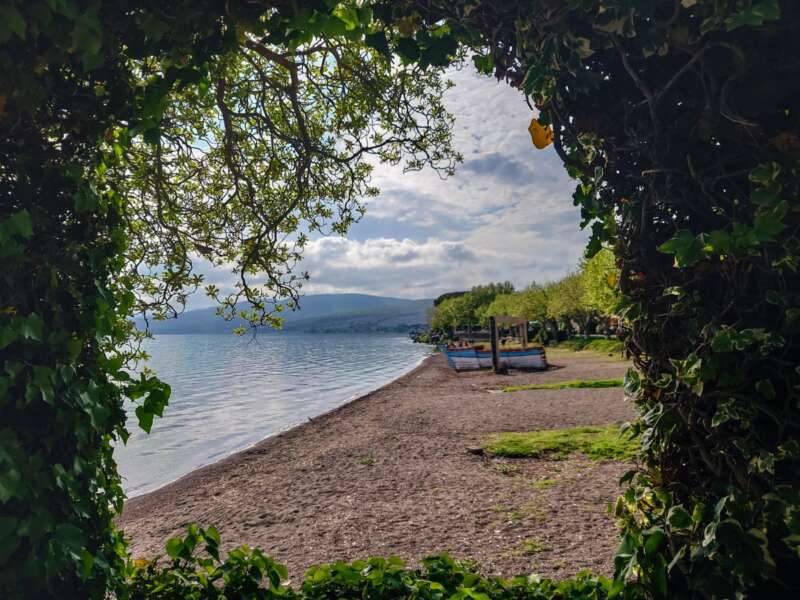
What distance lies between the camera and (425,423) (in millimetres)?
17453

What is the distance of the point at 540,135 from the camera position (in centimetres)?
292

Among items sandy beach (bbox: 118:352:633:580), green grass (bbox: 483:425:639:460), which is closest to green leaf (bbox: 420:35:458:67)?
sandy beach (bbox: 118:352:633:580)

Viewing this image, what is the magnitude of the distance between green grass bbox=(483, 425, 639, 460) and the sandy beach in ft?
1.34

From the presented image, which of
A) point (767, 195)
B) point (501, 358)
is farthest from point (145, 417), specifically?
point (501, 358)

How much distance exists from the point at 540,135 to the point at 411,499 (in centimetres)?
736

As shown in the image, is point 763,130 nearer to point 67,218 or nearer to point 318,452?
point 67,218

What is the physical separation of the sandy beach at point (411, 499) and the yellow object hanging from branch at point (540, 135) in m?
1.41

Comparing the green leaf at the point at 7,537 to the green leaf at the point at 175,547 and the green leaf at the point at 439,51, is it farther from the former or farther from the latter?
the green leaf at the point at 439,51

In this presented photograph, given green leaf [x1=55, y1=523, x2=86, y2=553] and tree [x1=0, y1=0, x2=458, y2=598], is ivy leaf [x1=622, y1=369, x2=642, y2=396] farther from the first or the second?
green leaf [x1=55, y1=523, x2=86, y2=553]

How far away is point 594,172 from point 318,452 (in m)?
13.6

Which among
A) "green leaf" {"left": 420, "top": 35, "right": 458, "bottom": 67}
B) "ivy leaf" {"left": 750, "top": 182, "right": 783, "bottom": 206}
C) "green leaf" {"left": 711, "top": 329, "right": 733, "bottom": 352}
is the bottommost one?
"green leaf" {"left": 711, "top": 329, "right": 733, "bottom": 352}

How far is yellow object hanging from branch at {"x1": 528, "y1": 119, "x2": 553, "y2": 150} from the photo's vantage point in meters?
2.89

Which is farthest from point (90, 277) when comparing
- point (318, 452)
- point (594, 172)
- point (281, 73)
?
point (318, 452)

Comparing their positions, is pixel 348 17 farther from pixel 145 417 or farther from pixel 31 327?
pixel 145 417
